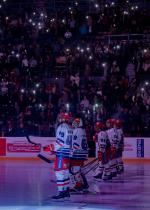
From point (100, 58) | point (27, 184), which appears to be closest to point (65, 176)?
point (27, 184)

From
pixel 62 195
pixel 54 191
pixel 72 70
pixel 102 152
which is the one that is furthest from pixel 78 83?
pixel 62 195

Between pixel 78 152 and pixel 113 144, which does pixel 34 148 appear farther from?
pixel 78 152

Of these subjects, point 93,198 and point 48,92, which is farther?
point 48,92

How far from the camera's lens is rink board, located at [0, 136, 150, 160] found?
A: 2809 cm

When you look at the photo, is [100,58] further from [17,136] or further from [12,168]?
[12,168]

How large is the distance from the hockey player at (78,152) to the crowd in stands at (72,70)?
1007cm

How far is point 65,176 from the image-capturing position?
15.0m

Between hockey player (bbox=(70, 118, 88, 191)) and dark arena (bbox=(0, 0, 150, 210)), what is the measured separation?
3.45 m

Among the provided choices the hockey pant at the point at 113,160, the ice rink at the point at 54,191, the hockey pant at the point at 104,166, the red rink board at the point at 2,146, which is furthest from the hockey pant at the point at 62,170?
the red rink board at the point at 2,146

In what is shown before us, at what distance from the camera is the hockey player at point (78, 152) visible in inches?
651

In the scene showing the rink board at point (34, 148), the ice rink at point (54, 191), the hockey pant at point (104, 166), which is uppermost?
the rink board at point (34, 148)

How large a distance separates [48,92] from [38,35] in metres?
4.46

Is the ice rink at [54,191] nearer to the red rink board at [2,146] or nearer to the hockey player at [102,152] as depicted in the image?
the hockey player at [102,152]

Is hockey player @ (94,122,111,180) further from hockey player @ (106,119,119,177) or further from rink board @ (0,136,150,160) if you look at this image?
rink board @ (0,136,150,160)
